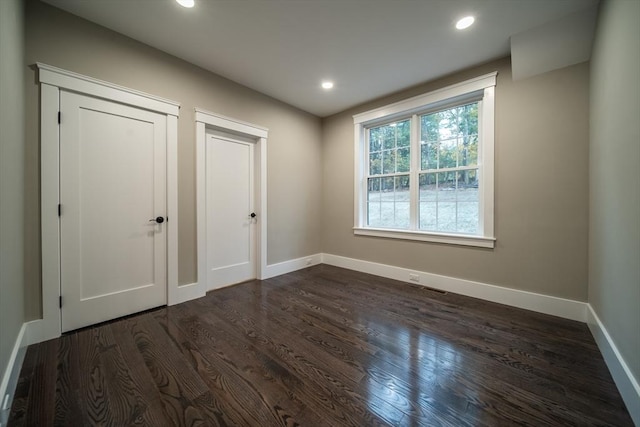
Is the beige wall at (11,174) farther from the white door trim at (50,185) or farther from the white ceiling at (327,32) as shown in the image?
the white ceiling at (327,32)

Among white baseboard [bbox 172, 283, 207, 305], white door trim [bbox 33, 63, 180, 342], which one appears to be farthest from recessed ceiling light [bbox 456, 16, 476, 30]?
white baseboard [bbox 172, 283, 207, 305]

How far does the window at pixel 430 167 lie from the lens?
115 inches

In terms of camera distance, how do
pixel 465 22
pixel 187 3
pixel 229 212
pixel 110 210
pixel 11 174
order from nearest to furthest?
pixel 11 174
pixel 187 3
pixel 465 22
pixel 110 210
pixel 229 212

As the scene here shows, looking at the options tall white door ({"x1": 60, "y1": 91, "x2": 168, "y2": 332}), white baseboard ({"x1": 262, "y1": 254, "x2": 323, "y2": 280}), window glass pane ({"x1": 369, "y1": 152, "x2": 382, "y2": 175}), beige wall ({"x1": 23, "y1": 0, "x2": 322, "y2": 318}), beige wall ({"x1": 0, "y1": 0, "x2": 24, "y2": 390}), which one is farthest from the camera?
window glass pane ({"x1": 369, "y1": 152, "x2": 382, "y2": 175})

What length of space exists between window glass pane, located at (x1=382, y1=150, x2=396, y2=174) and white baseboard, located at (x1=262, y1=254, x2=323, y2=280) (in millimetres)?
1976

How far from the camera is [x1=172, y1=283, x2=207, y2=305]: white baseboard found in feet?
9.02

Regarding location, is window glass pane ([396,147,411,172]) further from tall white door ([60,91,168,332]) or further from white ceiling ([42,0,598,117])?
tall white door ([60,91,168,332])

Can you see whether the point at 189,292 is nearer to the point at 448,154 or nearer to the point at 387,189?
the point at 387,189

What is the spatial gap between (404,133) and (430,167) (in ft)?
2.29

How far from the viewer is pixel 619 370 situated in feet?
4.74

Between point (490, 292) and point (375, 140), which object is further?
point (375, 140)

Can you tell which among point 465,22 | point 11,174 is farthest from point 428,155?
point 11,174

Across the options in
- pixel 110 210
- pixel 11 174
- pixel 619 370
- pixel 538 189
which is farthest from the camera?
pixel 538 189

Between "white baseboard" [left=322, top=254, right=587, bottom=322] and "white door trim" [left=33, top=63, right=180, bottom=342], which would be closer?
"white door trim" [left=33, top=63, right=180, bottom=342]
